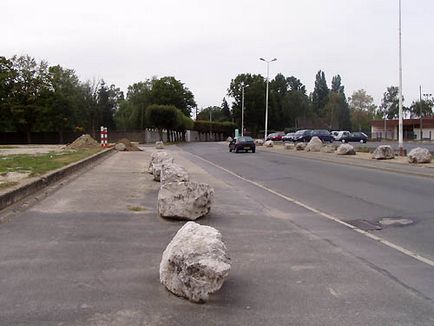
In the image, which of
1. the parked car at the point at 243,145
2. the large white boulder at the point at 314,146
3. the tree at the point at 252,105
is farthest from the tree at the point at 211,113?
the large white boulder at the point at 314,146

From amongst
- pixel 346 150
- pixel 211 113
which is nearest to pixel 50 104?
pixel 346 150

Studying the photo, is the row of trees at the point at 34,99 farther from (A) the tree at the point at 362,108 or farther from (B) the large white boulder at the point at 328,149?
(A) the tree at the point at 362,108

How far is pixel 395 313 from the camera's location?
16.2 ft

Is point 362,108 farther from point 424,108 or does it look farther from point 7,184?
point 7,184

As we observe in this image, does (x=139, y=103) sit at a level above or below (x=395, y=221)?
above

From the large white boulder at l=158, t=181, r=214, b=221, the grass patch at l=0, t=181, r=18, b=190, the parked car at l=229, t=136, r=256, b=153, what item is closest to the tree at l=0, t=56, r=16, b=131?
the parked car at l=229, t=136, r=256, b=153

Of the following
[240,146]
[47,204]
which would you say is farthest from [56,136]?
[47,204]

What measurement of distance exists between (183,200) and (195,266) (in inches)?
169

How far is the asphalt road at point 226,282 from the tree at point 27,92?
6029cm

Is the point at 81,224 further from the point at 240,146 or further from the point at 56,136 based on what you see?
the point at 56,136

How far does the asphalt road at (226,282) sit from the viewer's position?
4828 millimetres

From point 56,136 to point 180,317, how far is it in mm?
70973

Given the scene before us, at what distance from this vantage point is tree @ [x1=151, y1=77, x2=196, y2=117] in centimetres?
10794

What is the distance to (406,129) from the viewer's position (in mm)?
105500
